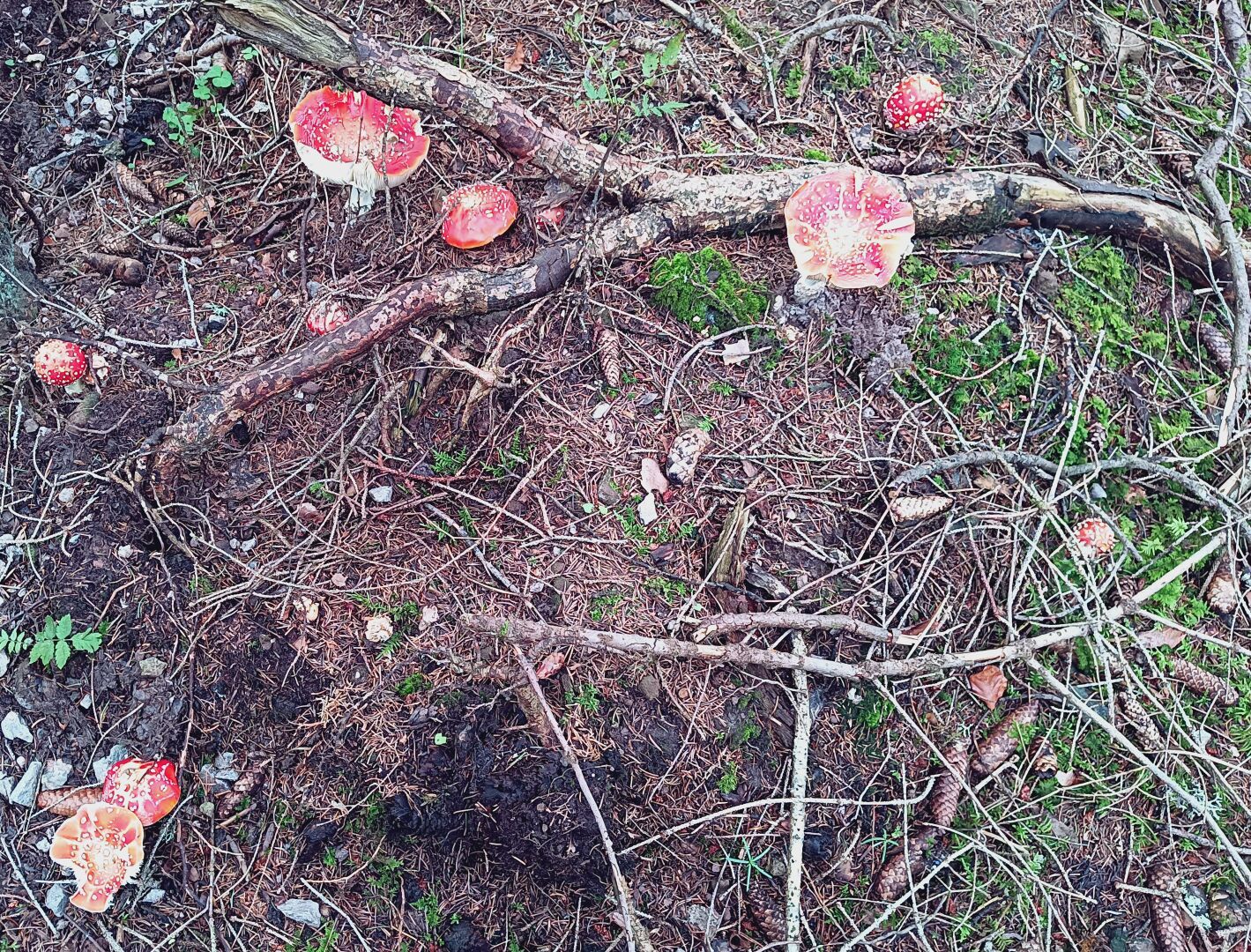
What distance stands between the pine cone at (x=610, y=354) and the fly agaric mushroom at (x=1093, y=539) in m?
1.89

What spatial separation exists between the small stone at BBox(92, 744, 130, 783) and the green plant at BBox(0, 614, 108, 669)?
1.22 ft

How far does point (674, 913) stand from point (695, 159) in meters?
3.00

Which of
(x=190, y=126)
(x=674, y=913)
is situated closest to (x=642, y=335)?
(x=674, y=913)

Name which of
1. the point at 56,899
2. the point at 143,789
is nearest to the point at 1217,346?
the point at 143,789

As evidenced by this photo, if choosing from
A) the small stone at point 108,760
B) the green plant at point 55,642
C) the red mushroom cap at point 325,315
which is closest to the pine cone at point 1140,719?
the red mushroom cap at point 325,315

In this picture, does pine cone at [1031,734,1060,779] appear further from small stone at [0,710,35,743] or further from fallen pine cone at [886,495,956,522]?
small stone at [0,710,35,743]

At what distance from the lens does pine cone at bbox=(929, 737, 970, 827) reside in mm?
2693

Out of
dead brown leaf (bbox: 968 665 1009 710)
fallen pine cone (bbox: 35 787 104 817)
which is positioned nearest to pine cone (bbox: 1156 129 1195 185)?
dead brown leaf (bbox: 968 665 1009 710)

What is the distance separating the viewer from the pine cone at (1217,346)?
3.44 meters

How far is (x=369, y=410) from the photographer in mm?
3072

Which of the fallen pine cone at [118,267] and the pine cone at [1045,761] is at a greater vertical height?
the fallen pine cone at [118,267]

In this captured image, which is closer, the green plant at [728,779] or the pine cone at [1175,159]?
the green plant at [728,779]

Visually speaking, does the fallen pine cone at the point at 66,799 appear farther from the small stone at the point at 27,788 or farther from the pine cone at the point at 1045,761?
the pine cone at the point at 1045,761

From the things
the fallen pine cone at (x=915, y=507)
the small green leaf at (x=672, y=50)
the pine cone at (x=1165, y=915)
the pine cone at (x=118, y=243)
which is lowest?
the pine cone at (x=1165, y=915)
